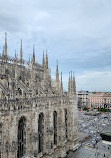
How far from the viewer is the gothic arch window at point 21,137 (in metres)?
23.1

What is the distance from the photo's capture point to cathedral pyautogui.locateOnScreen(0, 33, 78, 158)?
20.0 metres

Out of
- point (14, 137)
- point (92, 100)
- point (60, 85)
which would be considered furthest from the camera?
point (92, 100)

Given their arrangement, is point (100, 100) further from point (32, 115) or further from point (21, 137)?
point (21, 137)

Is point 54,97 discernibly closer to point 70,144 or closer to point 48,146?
point 48,146

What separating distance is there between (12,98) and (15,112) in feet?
7.63

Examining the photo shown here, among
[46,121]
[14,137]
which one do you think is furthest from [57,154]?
[14,137]

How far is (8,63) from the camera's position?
31531mm

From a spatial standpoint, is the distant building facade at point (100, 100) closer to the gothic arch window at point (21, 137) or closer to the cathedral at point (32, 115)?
the cathedral at point (32, 115)

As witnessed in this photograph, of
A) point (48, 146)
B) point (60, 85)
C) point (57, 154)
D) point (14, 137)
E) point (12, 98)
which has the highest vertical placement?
point (60, 85)

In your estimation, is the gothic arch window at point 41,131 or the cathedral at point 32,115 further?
the gothic arch window at point 41,131

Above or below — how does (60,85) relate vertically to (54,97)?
above

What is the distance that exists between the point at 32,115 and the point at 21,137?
418 centimetres

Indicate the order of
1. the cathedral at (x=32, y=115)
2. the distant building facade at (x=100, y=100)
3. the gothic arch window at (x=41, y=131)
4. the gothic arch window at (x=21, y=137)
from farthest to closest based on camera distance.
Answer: the distant building facade at (x=100, y=100) < the gothic arch window at (x=41, y=131) < the gothic arch window at (x=21, y=137) < the cathedral at (x=32, y=115)

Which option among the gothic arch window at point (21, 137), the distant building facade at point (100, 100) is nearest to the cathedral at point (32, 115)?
the gothic arch window at point (21, 137)
